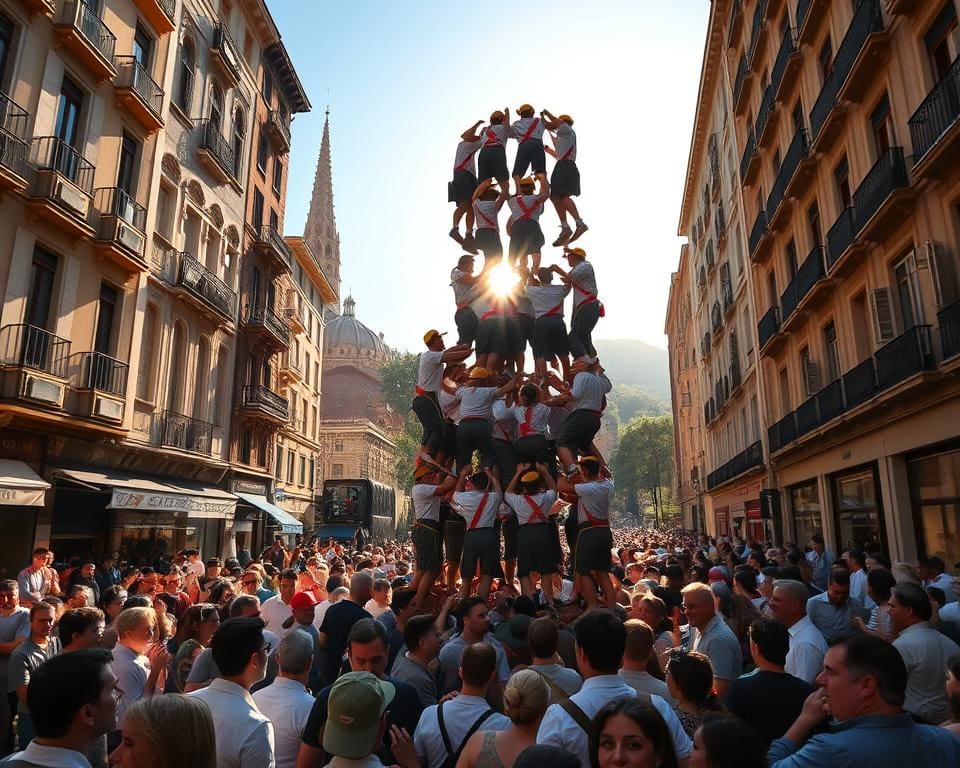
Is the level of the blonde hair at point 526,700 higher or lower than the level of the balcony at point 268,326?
lower

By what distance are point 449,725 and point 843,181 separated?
57.6ft

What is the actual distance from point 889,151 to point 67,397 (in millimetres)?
18394

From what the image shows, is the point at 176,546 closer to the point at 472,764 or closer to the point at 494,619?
the point at 494,619

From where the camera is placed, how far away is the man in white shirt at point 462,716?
12.4 ft

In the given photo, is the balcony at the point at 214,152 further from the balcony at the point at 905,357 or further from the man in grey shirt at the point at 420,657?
the man in grey shirt at the point at 420,657

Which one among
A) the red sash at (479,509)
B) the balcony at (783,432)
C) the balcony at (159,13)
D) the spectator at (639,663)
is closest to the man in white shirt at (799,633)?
the spectator at (639,663)

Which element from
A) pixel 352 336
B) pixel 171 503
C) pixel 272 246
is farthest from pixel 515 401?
pixel 352 336

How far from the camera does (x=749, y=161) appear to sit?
79.7 feet

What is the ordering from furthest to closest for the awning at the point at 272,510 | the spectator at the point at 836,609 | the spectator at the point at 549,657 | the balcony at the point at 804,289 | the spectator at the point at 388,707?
the awning at the point at 272,510, the balcony at the point at 804,289, the spectator at the point at 836,609, the spectator at the point at 549,657, the spectator at the point at 388,707

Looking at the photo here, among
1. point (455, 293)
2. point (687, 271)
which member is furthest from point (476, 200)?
point (687, 271)

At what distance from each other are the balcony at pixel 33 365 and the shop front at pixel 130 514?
2160 millimetres

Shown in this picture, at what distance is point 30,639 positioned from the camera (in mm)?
5762

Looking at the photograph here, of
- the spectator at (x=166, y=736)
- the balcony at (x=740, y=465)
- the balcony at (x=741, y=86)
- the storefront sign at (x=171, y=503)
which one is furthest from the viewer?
the balcony at (x=741, y=86)

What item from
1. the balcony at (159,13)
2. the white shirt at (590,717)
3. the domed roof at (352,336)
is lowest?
the white shirt at (590,717)
